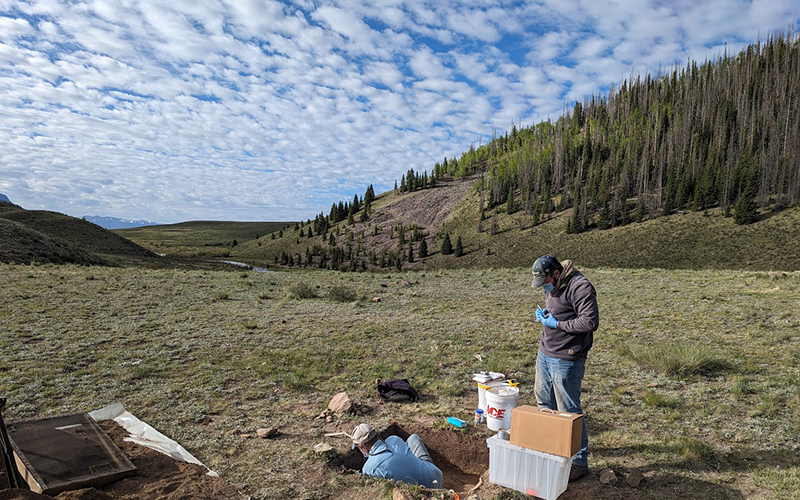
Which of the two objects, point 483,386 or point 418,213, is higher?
point 418,213

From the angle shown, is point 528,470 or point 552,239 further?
point 552,239

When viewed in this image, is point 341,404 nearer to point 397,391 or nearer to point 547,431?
point 397,391

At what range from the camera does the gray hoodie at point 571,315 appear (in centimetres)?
459

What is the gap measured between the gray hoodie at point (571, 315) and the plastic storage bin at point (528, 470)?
3.81 ft

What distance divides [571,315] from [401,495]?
2718 mm

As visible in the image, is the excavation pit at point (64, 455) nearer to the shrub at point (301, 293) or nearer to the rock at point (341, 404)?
the rock at point (341, 404)

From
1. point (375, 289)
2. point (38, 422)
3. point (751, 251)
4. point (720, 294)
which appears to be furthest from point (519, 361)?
point (751, 251)

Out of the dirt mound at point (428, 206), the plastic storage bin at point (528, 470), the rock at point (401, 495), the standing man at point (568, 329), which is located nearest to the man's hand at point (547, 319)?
the standing man at point (568, 329)

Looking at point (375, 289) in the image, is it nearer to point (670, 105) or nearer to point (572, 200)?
point (572, 200)

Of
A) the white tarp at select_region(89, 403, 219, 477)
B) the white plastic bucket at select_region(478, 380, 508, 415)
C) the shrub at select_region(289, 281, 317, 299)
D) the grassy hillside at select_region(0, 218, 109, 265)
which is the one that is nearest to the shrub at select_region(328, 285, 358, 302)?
the shrub at select_region(289, 281, 317, 299)

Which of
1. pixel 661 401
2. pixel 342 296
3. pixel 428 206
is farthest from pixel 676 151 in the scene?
pixel 661 401

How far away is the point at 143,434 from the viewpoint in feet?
18.7

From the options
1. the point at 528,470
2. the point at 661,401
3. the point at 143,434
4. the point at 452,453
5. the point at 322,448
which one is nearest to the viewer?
the point at 528,470

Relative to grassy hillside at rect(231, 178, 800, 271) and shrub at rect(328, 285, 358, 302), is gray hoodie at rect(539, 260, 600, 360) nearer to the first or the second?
shrub at rect(328, 285, 358, 302)
